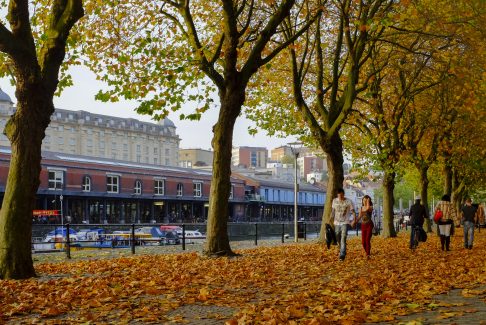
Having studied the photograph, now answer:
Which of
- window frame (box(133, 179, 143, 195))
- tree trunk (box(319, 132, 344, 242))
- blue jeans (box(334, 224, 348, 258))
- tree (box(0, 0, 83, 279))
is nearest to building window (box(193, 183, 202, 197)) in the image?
window frame (box(133, 179, 143, 195))

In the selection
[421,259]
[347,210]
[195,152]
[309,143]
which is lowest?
[421,259]

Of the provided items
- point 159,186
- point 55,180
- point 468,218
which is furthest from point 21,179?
point 159,186

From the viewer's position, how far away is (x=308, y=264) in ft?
48.6

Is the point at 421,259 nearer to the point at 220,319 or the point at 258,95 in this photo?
the point at 220,319

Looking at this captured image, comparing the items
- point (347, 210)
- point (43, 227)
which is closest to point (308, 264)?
point (347, 210)

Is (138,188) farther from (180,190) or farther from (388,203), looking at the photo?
(388,203)

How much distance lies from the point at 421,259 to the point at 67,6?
34.8ft

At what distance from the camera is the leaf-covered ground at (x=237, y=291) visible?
24.4ft

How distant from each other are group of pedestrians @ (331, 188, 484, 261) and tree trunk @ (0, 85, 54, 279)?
769cm

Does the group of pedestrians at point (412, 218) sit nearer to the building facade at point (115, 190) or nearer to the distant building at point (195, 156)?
the building facade at point (115, 190)

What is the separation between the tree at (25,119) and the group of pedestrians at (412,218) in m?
7.72

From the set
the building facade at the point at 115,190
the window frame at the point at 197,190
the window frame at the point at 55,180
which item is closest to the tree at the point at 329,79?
the building facade at the point at 115,190

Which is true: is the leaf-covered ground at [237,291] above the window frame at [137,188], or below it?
below

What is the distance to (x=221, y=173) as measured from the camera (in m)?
16.7
